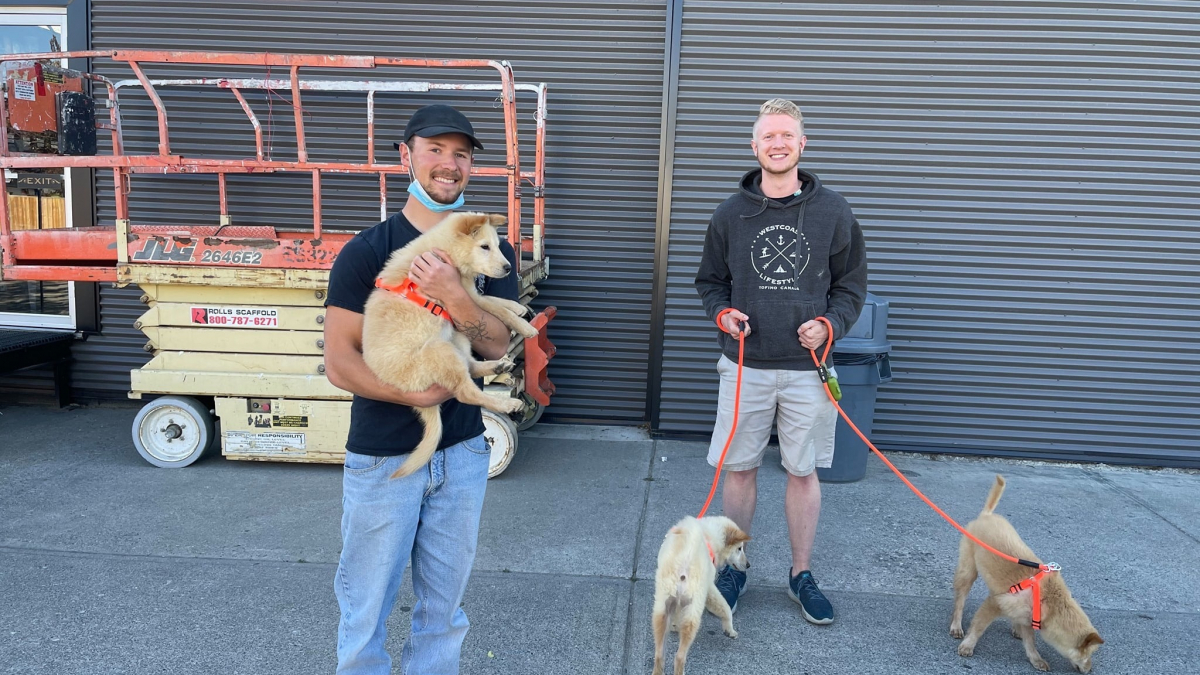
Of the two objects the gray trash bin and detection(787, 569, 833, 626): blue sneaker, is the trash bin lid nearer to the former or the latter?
the gray trash bin

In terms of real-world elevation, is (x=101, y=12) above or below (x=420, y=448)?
above

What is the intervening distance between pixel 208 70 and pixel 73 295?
7.34 ft

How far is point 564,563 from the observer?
394cm

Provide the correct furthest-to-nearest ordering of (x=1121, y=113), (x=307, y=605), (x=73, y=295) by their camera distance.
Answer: (x=73, y=295) → (x=1121, y=113) → (x=307, y=605)

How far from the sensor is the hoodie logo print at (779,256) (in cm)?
332

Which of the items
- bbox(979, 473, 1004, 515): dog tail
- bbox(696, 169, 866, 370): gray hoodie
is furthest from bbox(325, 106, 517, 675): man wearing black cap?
bbox(979, 473, 1004, 515): dog tail

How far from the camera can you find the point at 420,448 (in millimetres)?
2158

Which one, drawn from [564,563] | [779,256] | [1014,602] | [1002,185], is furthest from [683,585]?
[1002,185]

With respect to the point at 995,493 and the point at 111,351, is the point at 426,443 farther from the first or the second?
the point at 111,351

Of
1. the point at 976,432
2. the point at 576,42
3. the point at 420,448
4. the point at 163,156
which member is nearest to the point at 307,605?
the point at 420,448

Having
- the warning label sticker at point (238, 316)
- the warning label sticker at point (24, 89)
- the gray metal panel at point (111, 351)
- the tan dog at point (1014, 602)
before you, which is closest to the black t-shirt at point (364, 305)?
the tan dog at point (1014, 602)

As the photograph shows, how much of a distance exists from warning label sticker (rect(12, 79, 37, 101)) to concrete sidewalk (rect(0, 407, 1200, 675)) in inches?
96.5

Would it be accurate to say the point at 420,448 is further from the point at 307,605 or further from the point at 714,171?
the point at 714,171

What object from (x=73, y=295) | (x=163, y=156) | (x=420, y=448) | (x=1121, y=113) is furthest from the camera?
(x=73, y=295)
